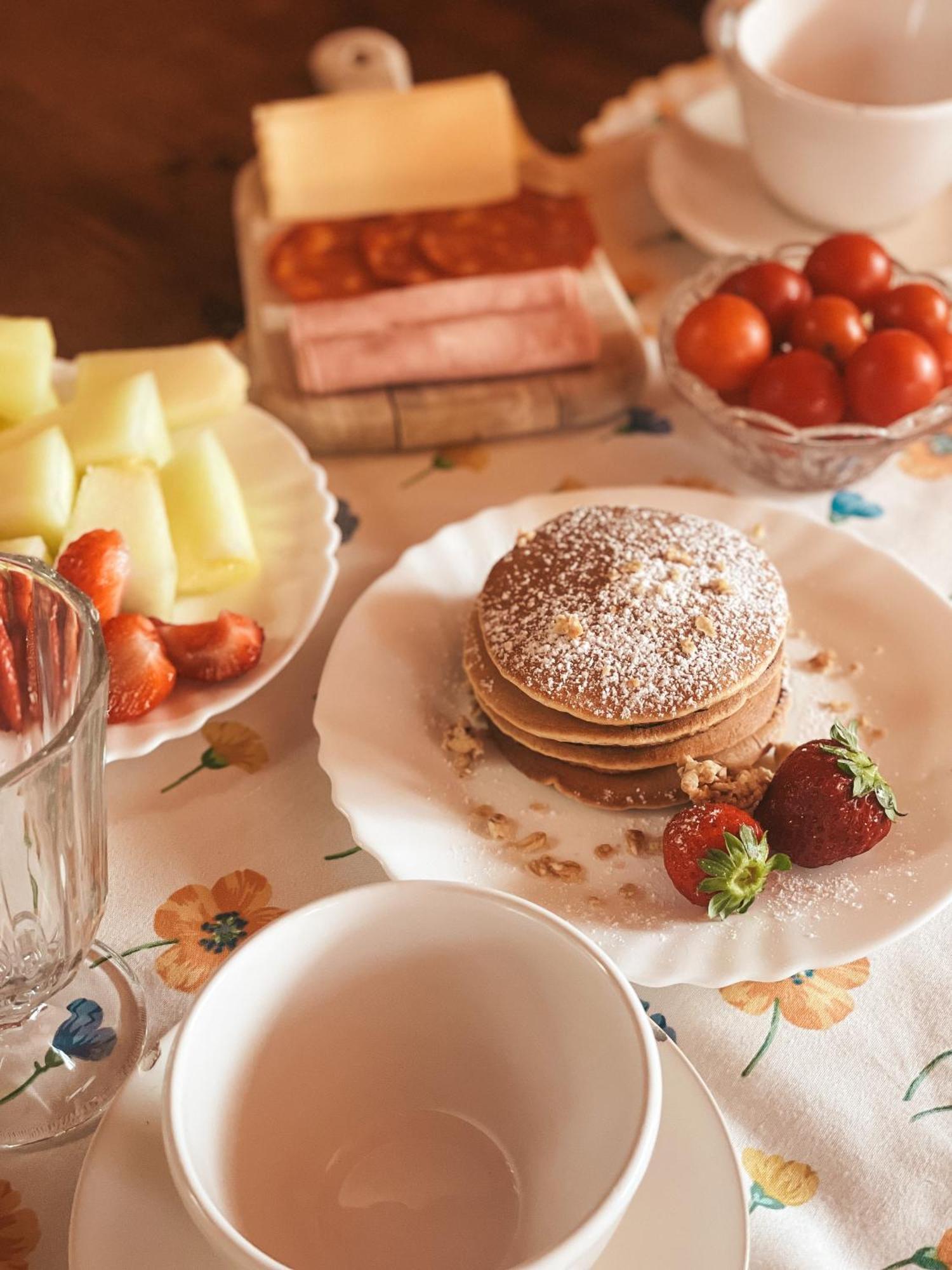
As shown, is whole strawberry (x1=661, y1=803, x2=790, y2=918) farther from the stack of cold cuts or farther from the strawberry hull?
the stack of cold cuts

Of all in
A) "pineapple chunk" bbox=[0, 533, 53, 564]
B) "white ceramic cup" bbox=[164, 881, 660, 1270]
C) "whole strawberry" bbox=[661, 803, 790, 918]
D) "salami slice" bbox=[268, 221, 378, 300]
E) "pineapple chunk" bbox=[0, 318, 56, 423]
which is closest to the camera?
"white ceramic cup" bbox=[164, 881, 660, 1270]

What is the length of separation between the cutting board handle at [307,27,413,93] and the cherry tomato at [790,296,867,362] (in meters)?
0.85

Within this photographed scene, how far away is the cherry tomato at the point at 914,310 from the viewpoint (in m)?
1.27

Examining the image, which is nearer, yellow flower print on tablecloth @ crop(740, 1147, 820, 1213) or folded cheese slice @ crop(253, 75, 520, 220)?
yellow flower print on tablecloth @ crop(740, 1147, 820, 1213)

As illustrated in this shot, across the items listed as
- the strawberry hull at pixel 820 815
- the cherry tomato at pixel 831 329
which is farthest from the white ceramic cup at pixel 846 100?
the strawberry hull at pixel 820 815

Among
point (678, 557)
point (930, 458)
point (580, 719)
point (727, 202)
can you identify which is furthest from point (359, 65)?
point (580, 719)

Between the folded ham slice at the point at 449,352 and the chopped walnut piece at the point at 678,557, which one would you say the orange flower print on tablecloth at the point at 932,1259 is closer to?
the chopped walnut piece at the point at 678,557

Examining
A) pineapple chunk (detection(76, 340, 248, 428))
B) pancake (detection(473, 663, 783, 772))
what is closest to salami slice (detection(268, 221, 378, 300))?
pineapple chunk (detection(76, 340, 248, 428))

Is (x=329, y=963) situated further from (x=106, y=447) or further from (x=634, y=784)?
(x=106, y=447)

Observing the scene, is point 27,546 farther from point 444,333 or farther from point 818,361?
point 818,361

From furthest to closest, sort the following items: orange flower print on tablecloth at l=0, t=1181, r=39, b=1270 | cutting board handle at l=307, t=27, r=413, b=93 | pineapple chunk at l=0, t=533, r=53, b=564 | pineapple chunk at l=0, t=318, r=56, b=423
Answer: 1. cutting board handle at l=307, t=27, r=413, b=93
2. pineapple chunk at l=0, t=318, r=56, b=423
3. pineapple chunk at l=0, t=533, r=53, b=564
4. orange flower print on tablecloth at l=0, t=1181, r=39, b=1270

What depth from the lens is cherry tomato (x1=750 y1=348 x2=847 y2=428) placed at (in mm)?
1233

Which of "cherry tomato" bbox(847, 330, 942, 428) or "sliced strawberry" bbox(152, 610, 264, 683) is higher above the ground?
"cherry tomato" bbox(847, 330, 942, 428)

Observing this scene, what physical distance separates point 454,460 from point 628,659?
1.60 feet
